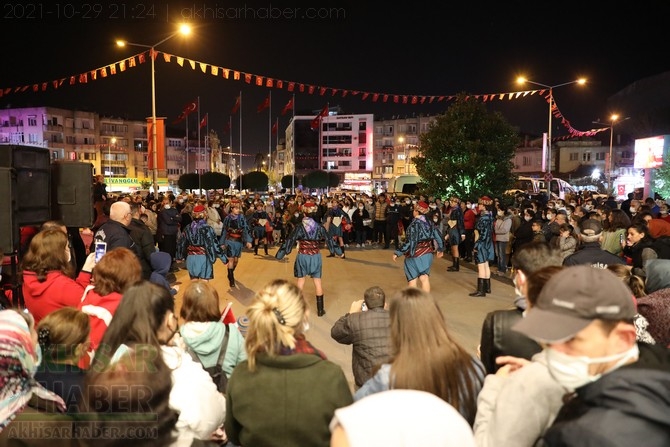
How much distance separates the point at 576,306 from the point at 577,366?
213 millimetres

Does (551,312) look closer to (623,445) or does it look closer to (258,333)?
(623,445)

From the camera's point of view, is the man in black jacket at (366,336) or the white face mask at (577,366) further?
the man in black jacket at (366,336)

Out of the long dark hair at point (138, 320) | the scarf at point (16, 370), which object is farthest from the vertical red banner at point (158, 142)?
the scarf at point (16, 370)

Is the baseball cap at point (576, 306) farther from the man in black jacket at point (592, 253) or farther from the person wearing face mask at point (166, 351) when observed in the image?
the man in black jacket at point (592, 253)

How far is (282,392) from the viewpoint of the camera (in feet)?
9.09

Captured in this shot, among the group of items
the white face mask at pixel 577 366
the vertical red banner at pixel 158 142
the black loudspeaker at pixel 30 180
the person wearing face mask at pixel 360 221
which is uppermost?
the vertical red banner at pixel 158 142

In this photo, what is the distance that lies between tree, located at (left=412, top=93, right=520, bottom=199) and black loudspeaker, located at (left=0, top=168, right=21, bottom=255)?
19.2m

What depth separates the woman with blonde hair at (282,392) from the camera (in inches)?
109

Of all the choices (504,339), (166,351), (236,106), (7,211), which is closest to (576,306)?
(504,339)

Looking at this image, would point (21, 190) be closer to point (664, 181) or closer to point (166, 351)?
point (166, 351)

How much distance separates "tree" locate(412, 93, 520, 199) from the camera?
23.1 metres

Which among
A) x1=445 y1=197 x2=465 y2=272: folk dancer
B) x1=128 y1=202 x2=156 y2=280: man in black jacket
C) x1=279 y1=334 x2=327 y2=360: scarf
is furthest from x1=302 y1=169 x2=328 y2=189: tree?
x1=279 y1=334 x2=327 y2=360: scarf

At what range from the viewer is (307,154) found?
102312 millimetres

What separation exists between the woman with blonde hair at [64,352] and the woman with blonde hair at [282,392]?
908 millimetres
